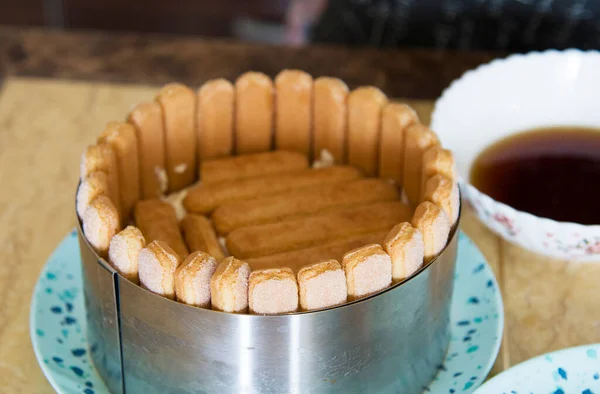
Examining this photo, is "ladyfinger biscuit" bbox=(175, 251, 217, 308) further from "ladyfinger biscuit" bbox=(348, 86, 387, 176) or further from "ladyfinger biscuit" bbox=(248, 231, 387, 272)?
"ladyfinger biscuit" bbox=(348, 86, 387, 176)

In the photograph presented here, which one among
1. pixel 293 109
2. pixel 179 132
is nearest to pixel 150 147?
pixel 179 132

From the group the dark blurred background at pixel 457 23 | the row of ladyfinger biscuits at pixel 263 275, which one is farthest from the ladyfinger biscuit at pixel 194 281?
the dark blurred background at pixel 457 23

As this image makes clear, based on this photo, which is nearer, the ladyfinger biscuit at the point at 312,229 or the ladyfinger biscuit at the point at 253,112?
the ladyfinger biscuit at the point at 312,229

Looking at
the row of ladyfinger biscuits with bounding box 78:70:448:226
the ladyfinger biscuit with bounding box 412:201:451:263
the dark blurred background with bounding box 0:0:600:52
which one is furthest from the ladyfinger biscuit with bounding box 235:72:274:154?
the dark blurred background with bounding box 0:0:600:52

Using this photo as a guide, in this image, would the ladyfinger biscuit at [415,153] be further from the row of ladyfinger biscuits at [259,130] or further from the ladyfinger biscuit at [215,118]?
the ladyfinger biscuit at [215,118]

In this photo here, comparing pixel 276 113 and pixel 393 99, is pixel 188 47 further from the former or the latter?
pixel 276 113
